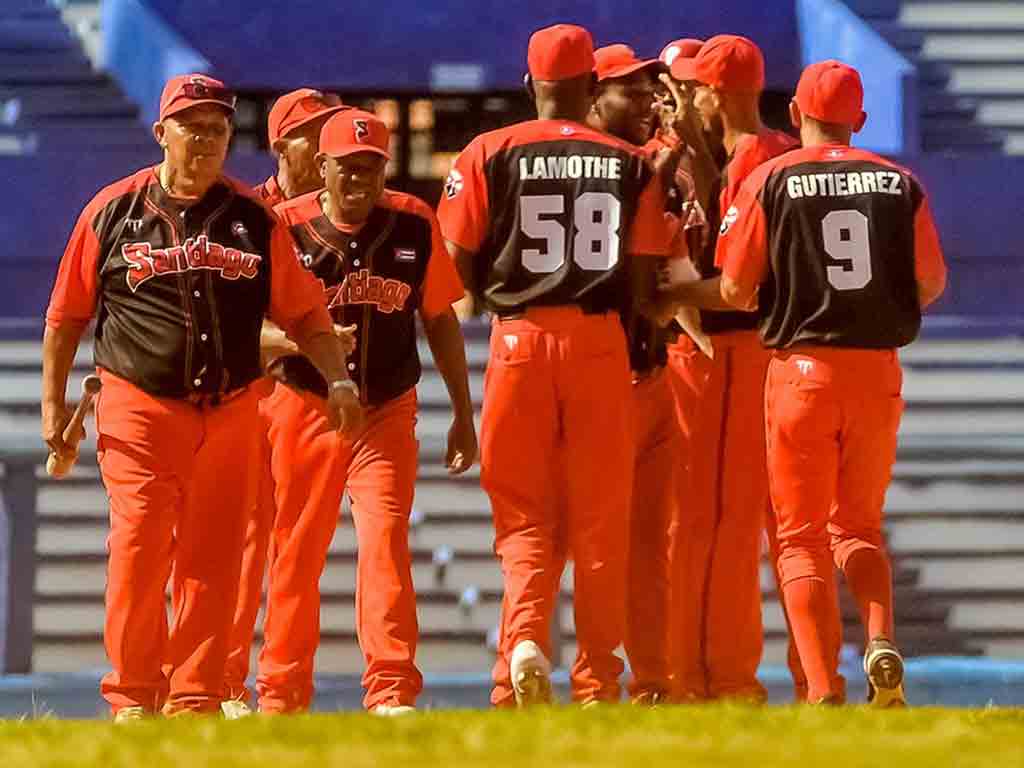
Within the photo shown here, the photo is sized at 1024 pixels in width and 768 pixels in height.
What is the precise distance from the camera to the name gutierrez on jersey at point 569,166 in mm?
7992

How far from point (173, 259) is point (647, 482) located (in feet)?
6.47

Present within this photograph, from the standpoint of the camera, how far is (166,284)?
746cm

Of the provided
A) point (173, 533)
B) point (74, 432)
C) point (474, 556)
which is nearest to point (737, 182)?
point (173, 533)

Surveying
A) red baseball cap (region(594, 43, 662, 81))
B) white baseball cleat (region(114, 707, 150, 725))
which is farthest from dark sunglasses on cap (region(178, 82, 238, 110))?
white baseball cleat (region(114, 707, 150, 725))

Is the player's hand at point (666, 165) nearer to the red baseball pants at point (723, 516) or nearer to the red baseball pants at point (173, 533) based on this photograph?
the red baseball pants at point (723, 516)

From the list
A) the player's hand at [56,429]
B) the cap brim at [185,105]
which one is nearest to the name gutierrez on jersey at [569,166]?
the cap brim at [185,105]

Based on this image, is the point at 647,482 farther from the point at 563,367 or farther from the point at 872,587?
the point at 872,587

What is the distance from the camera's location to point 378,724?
20.8 feet

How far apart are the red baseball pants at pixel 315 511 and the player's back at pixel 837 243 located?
1279 millimetres

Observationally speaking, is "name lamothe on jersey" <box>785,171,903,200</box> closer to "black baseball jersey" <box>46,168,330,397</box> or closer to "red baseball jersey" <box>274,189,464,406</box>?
"red baseball jersey" <box>274,189,464,406</box>

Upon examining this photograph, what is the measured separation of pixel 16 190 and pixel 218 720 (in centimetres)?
889

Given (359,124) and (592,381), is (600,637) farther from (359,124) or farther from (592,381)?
(359,124)

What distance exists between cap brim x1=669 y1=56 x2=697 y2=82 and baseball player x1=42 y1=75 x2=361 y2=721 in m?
1.75

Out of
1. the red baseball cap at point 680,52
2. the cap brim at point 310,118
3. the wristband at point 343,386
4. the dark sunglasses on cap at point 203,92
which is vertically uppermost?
the red baseball cap at point 680,52
